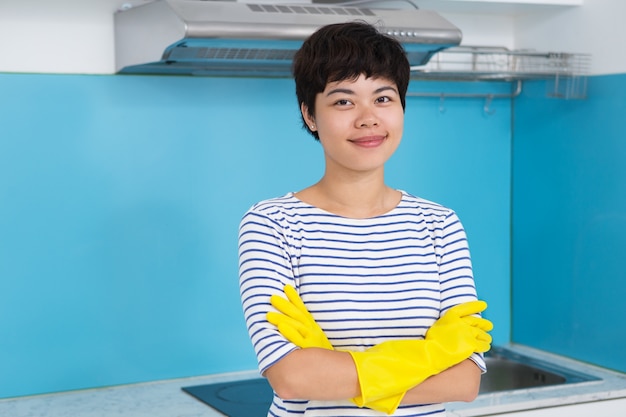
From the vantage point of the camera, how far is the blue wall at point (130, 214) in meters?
1.99

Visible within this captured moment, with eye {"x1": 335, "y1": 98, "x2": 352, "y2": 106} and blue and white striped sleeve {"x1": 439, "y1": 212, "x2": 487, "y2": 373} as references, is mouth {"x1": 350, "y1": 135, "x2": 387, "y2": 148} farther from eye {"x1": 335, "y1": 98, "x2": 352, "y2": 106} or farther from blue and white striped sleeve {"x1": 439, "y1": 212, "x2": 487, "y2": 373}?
blue and white striped sleeve {"x1": 439, "y1": 212, "x2": 487, "y2": 373}

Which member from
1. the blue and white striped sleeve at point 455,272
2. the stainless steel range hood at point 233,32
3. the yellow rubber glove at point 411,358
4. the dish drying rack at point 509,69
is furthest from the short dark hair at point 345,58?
the dish drying rack at point 509,69

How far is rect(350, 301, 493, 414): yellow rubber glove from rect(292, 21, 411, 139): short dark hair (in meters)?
0.32

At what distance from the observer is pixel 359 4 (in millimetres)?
2211

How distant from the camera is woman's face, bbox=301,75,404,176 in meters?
1.18

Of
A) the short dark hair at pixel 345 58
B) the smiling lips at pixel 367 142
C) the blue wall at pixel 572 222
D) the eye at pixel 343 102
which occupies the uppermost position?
the short dark hair at pixel 345 58

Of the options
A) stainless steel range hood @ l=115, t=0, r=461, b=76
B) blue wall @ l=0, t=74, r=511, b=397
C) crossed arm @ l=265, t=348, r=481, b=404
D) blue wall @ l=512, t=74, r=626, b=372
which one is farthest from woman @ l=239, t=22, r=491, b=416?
blue wall @ l=512, t=74, r=626, b=372

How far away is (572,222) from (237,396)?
3.06 ft

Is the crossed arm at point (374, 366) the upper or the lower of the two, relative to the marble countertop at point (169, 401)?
upper

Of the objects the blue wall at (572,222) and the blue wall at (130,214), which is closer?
the blue wall at (130,214)

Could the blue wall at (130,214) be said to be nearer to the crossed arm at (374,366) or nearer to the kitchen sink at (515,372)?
the kitchen sink at (515,372)

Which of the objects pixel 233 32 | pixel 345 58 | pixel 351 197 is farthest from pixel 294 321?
pixel 233 32

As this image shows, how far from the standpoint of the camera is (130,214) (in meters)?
2.09

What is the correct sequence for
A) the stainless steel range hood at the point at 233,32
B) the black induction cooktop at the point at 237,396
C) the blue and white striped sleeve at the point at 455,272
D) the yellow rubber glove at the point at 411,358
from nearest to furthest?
the yellow rubber glove at the point at 411,358 → the blue and white striped sleeve at the point at 455,272 → the stainless steel range hood at the point at 233,32 → the black induction cooktop at the point at 237,396
